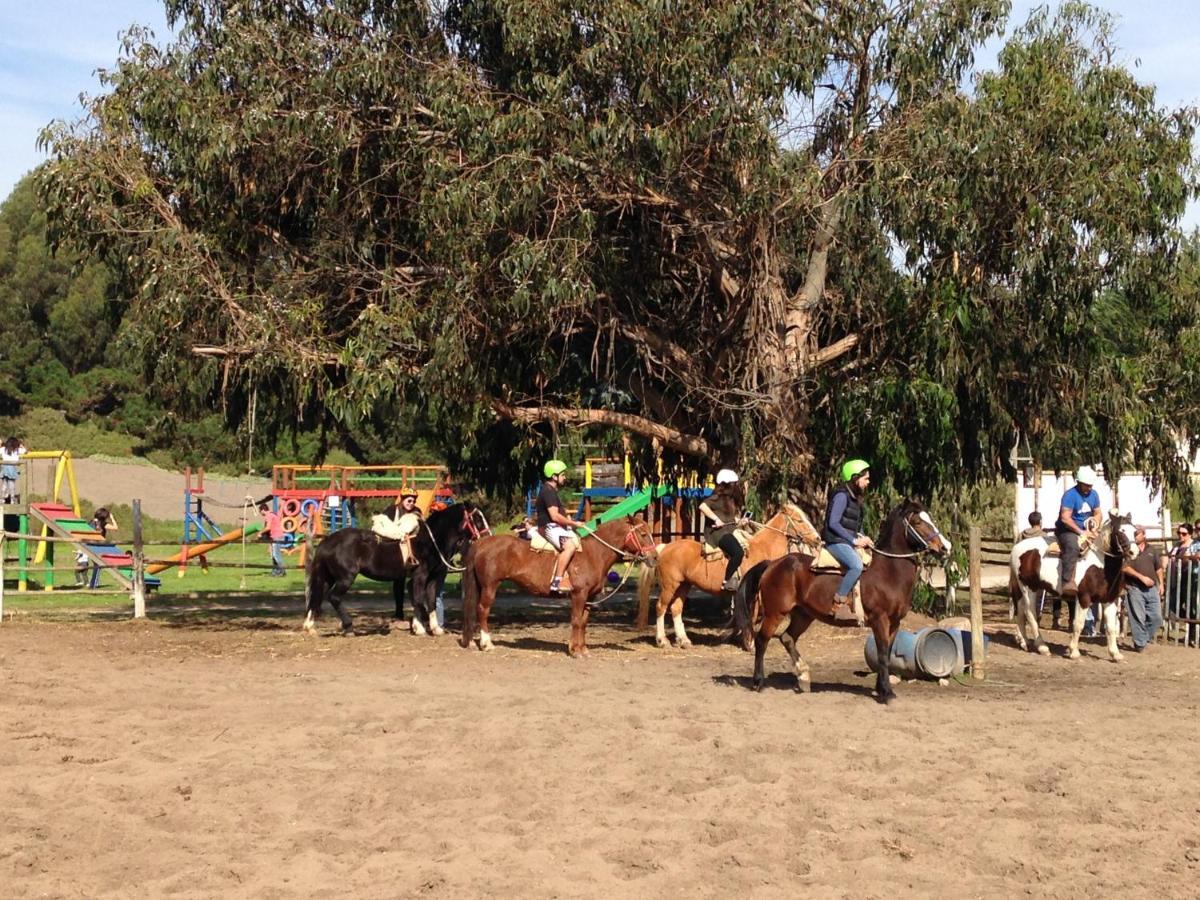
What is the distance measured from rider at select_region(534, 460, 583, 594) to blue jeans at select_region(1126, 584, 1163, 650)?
22.7ft

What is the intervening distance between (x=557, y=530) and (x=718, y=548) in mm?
2212

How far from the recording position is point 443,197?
17141 millimetres


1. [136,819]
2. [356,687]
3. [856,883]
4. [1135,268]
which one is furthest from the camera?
[1135,268]

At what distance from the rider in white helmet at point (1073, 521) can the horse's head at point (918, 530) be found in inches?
158

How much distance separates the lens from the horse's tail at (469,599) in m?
17.4

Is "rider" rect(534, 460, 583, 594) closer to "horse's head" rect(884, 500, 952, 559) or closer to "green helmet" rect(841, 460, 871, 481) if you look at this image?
"green helmet" rect(841, 460, 871, 481)

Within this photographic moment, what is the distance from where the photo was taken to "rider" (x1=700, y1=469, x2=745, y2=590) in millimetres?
17734

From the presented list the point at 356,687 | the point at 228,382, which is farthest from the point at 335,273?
the point at 356,687

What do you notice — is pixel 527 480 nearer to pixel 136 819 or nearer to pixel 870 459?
pixel 870 459

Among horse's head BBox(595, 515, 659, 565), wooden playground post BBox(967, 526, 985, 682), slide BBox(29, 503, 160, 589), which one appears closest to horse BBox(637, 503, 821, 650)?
horse's head BBox(595, 515, 659, 565)

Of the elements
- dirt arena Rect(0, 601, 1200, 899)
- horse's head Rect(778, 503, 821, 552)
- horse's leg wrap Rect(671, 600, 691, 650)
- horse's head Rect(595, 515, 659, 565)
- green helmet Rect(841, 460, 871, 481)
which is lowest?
dirt arena Rect(0, 601, 1200, 899)

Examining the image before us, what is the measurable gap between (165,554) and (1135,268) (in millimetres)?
27216

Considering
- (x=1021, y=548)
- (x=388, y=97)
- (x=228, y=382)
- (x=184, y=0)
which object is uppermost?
(x=184, y=0)

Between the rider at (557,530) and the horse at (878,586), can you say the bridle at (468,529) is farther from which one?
the horse at (878,586)
